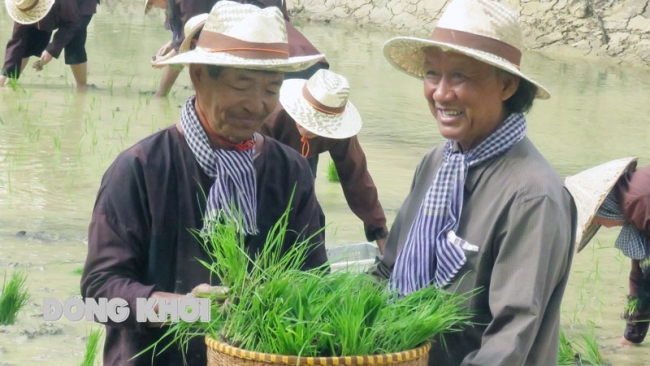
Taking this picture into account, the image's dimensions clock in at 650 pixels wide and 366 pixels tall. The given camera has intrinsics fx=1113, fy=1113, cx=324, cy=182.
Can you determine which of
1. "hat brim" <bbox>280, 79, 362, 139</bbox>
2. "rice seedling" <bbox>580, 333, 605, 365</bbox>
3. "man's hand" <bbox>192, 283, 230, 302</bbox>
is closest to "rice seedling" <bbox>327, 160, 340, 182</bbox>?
"hat brim" <bbox>280, 79, 362, 139</bbox>

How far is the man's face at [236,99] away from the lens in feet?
8.96

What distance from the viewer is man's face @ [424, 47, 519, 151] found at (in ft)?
9.23

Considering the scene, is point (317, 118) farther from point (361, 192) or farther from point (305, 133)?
point (361, 192)

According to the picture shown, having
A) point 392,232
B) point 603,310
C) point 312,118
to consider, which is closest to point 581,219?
point 603,310

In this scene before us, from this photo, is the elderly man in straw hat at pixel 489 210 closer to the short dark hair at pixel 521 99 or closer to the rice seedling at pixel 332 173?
the short dark hair at pixel 521 99

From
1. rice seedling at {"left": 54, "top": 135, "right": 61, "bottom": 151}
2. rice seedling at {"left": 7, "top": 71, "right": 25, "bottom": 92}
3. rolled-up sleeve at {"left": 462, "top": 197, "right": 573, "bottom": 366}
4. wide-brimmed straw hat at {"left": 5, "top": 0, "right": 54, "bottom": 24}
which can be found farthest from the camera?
rice seedling at {"left": 7, "top": 71, "right": 25, "bottom": 92}

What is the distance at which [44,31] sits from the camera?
9.57 metres

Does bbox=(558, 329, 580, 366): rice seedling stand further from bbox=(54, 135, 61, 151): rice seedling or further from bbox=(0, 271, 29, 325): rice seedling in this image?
bbox=(54, 135, 61, 151): rice seedling

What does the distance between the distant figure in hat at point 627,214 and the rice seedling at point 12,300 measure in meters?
2.33

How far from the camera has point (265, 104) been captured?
275 cm

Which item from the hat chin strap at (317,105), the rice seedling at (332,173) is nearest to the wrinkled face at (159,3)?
the rice seedling at (332,173)

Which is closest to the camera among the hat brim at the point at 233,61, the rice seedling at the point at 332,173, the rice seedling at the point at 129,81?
the hat brim at the point at 233,61

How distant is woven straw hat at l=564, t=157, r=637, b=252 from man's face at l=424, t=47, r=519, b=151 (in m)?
2.03

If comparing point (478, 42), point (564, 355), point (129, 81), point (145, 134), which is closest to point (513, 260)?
point (478, 42)
